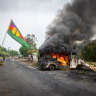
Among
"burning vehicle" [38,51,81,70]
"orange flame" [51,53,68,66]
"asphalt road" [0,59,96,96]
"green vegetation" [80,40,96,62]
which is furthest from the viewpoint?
"green vegetation" [80,40,96,62]

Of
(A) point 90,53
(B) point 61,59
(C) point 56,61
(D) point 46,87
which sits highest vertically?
(A) point 90,53

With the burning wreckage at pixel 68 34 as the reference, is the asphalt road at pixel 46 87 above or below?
below

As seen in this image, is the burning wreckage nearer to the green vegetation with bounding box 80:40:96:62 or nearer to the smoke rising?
the smoke rising

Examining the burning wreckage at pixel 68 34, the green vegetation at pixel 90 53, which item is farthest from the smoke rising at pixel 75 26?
the green vegetation at pixel 90 53

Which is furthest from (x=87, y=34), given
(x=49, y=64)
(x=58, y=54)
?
(x=49, y=64)

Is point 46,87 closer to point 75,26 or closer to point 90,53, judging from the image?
point 75,26

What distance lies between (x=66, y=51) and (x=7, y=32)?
7774mm

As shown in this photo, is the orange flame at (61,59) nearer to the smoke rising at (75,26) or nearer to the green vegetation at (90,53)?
the smoke rising at (75,26)

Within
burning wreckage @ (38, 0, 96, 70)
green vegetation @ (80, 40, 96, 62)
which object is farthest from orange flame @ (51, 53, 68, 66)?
green vegetation @ (80, 40, 96, 62)

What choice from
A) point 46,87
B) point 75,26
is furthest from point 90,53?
point 46,87

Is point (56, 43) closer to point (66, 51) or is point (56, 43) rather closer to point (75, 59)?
point (66, 51)

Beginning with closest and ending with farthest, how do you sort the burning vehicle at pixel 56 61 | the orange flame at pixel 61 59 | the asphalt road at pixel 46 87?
the asphalt road at pixel 46 87 → the burning vehicle at pixel 56 61 → the orange flame at pixel 61 59

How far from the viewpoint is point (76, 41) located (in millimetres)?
18844

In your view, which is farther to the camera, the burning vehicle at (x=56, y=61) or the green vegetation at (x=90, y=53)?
→ the green vegetation at (x=90, y=53)
